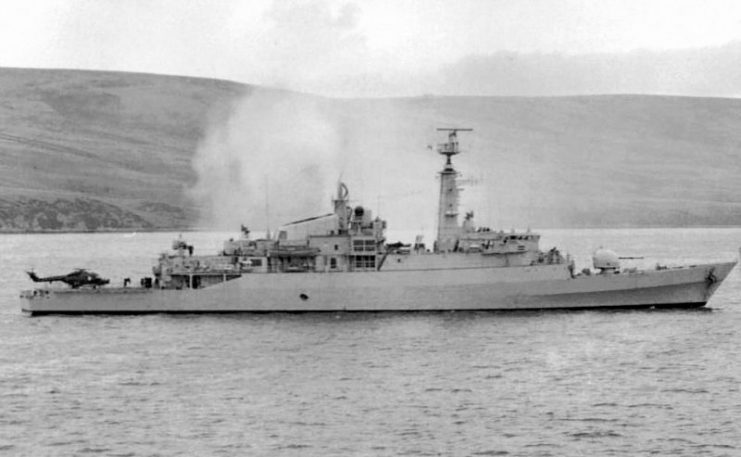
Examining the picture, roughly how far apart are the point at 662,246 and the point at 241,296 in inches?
3114

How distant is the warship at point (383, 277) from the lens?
176 feet

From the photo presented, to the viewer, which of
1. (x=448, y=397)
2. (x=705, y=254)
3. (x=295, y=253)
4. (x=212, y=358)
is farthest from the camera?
(x=705, y=254)

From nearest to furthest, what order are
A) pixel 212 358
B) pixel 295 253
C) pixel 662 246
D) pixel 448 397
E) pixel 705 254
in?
pixel 448 397 → pixel 212 358 → pixel 295 253 → pixel 705 254 → pixel 662 246

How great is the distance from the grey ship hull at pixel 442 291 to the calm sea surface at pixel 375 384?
3.06 feet

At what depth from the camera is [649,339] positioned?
152ft

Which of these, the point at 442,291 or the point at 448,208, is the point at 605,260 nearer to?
the point at 448,208

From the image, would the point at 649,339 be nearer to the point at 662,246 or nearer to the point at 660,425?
the point at 660,425

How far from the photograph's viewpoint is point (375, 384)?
37688mm

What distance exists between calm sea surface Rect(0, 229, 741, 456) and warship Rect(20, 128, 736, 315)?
104cm

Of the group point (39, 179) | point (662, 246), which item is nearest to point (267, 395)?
point (662, 246)

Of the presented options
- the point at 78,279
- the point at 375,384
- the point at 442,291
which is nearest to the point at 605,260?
the point at 442,291

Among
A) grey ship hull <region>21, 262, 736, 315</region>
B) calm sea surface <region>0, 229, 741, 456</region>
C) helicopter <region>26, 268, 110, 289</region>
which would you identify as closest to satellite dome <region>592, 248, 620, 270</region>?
grey ship hull <region>21, 262, 736, 315</region>

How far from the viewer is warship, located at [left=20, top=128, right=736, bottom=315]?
53562 mm

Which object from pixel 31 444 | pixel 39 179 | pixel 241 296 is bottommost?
pixel 31 444
